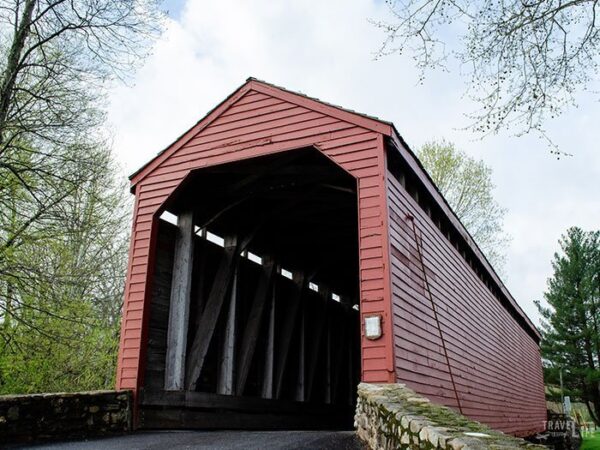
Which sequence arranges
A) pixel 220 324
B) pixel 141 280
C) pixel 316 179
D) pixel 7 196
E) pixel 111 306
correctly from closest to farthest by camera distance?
pixel 141 280, pixel 316 179, pixel 220 324, pixel 7 196, pixel 111 306

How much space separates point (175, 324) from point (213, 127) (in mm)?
2896

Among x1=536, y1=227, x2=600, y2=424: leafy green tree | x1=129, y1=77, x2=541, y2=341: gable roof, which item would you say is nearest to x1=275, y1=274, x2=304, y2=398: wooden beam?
x1=129, y1=77, x2=541, y2=341: gable roof

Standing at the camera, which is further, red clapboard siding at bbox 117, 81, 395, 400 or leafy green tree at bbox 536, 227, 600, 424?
leafy green tree at bbox 536, 227, 600, 424

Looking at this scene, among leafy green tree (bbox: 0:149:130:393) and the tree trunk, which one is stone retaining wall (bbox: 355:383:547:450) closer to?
leafy green tree (bbox: 0:149:130:393)

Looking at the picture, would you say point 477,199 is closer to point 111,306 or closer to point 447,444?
point 111,306

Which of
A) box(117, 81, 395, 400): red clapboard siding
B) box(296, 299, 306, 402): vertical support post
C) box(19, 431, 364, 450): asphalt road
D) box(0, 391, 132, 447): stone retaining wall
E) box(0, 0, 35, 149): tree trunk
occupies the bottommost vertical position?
box(19, 431, 364, 450): asphalt road

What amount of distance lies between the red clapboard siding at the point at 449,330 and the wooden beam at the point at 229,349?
10.4 ft

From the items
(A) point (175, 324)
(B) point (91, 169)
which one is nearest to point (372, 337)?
(A) point (175, 324)

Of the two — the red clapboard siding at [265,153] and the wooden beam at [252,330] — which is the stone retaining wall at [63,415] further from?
the wooden beam at [252,330]

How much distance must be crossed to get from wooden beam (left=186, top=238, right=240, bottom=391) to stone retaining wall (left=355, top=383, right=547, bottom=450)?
10.2 feet

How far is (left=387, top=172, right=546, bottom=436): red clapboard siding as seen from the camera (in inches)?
275

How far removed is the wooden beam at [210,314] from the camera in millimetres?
8430

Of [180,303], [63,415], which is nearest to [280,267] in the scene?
[180,303]

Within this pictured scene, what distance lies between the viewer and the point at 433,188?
9352 millimetres
